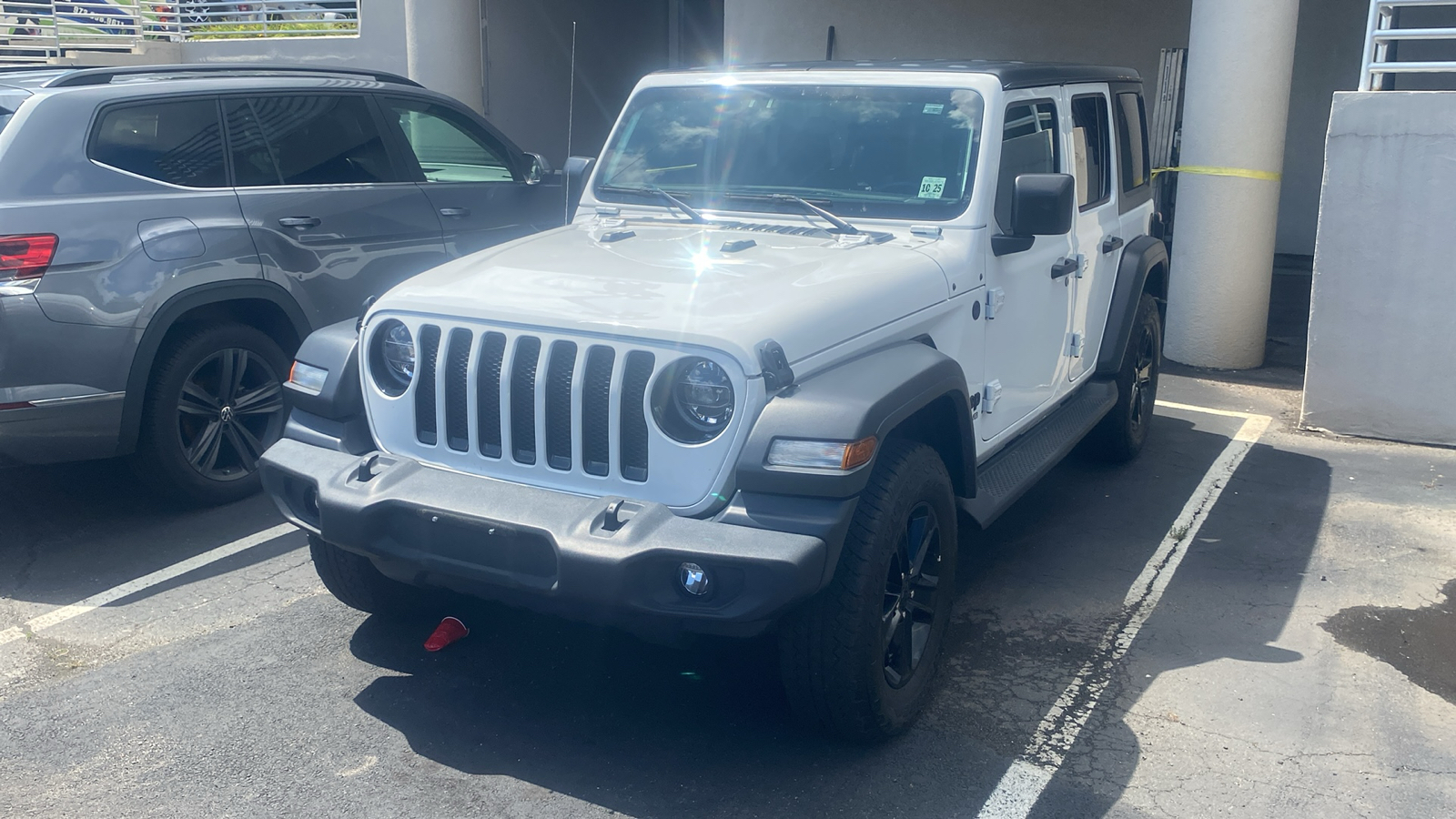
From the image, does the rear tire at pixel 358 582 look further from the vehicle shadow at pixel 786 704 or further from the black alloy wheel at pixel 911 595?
the black alloy wheel at pixel 911 595

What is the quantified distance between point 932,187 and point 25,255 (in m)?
3.34

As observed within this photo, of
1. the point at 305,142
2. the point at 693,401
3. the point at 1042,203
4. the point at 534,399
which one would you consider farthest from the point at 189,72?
the point at 1042,203

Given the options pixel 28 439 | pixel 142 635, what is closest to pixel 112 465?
pixel 28 439

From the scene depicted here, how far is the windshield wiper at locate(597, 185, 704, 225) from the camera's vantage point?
443 centimetres

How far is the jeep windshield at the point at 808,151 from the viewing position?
14.0ft

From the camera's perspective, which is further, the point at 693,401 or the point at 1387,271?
the point at 1387,271

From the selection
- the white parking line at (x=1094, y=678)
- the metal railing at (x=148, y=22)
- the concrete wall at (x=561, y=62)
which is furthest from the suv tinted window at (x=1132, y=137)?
the metal railing at (x=148, y=22)

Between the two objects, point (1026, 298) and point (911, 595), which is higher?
point (1026, 298)

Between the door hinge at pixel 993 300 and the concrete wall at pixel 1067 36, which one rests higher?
the concrete wall at pixel 1067 36

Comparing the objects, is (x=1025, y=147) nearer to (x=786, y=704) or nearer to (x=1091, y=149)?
(x=1091, y=149)

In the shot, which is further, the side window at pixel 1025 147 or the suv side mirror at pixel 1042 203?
the side window at pixel 1025 147

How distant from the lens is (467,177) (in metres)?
6.66

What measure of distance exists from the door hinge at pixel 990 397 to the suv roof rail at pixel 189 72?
3.77m

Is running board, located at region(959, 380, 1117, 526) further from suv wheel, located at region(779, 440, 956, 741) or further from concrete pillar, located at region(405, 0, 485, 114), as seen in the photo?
concrete pillar, located at region(405, 0, 485, 114)
